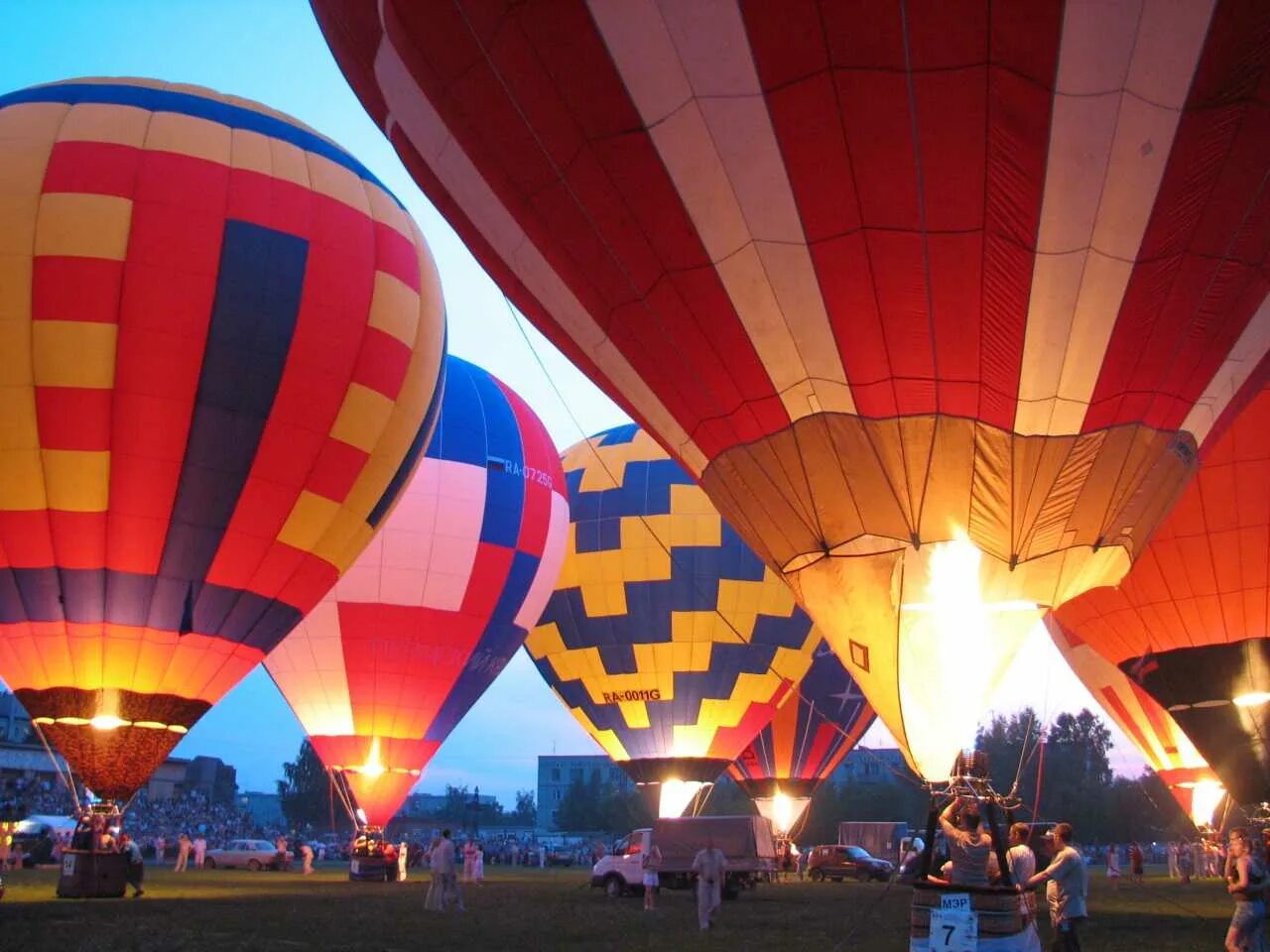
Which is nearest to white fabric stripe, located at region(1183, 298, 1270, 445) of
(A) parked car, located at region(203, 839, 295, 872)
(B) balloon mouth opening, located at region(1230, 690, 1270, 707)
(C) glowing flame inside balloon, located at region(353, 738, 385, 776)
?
(B) balloon mouth opening, located at region(1230, 690, 1270, 707)

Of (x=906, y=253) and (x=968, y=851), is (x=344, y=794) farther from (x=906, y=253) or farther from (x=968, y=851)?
(x=906, y=253)

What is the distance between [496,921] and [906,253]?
7.70 meters

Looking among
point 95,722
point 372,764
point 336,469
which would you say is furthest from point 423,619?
point 95,722

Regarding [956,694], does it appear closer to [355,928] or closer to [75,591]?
[355,928]

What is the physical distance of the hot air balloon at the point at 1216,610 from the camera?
12203 mm

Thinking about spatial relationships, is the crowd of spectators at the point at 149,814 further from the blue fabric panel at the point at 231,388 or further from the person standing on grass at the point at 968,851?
the person standing on grass at the point at 968,851

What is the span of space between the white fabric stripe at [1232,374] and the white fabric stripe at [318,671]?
41.0 ft

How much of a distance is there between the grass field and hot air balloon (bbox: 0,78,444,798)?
6.31 ft

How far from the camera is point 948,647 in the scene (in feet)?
21.7

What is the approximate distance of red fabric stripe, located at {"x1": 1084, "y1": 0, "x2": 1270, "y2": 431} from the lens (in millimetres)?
5535

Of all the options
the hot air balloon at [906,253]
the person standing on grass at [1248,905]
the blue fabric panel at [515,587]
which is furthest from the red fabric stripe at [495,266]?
the blue fabric panel at [515,587]

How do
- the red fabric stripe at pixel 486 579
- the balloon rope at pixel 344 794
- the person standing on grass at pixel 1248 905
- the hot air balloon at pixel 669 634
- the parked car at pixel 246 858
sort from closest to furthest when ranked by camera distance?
the person standing on grass at pixel 1248 905, the red fabric stripe at pixel 486 579, the balloon rope at pixel 344 794, the hot air balloon at pixel 669 634, the parked car at pixel 246 858

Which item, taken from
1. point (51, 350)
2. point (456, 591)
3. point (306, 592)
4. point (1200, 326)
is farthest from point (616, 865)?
point (1200, 326)

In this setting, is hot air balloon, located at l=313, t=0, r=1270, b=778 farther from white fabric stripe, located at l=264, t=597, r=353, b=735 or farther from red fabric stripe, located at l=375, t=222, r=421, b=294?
white fabric stripe, located at l=264, t=597, r=353, b=735
